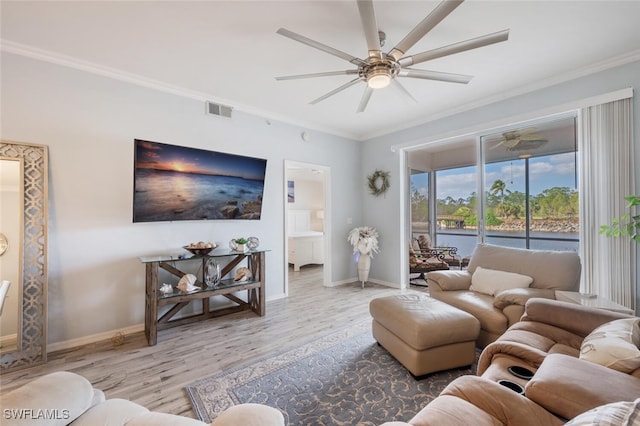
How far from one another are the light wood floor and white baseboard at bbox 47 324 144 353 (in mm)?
72

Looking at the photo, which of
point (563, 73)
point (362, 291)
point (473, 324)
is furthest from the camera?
point (362, 291)

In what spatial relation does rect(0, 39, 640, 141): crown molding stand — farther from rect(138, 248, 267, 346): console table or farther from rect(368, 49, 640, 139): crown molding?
rect(138, 248, 267, 346): console table

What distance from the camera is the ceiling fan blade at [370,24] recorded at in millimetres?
1523

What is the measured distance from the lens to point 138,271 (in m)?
3.00

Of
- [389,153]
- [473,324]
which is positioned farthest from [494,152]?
[473,324]

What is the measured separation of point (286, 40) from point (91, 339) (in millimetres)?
3619

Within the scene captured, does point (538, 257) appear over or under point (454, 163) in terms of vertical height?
under

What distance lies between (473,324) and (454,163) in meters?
3.40

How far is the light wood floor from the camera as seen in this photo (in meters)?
2.02

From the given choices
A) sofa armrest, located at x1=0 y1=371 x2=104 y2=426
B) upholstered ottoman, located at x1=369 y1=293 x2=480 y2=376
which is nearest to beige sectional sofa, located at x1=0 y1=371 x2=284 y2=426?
sofa armrest, located at x1=0 y1=371 x2=104 y2=426

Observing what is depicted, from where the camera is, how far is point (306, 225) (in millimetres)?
7867

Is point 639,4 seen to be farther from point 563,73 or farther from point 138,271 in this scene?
point 138,271

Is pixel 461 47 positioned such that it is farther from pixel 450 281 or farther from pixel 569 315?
pixel 450 281

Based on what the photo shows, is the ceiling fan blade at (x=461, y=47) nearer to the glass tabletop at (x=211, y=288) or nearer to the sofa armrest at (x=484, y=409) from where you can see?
the sofa armrest at (x=484, y=409)
